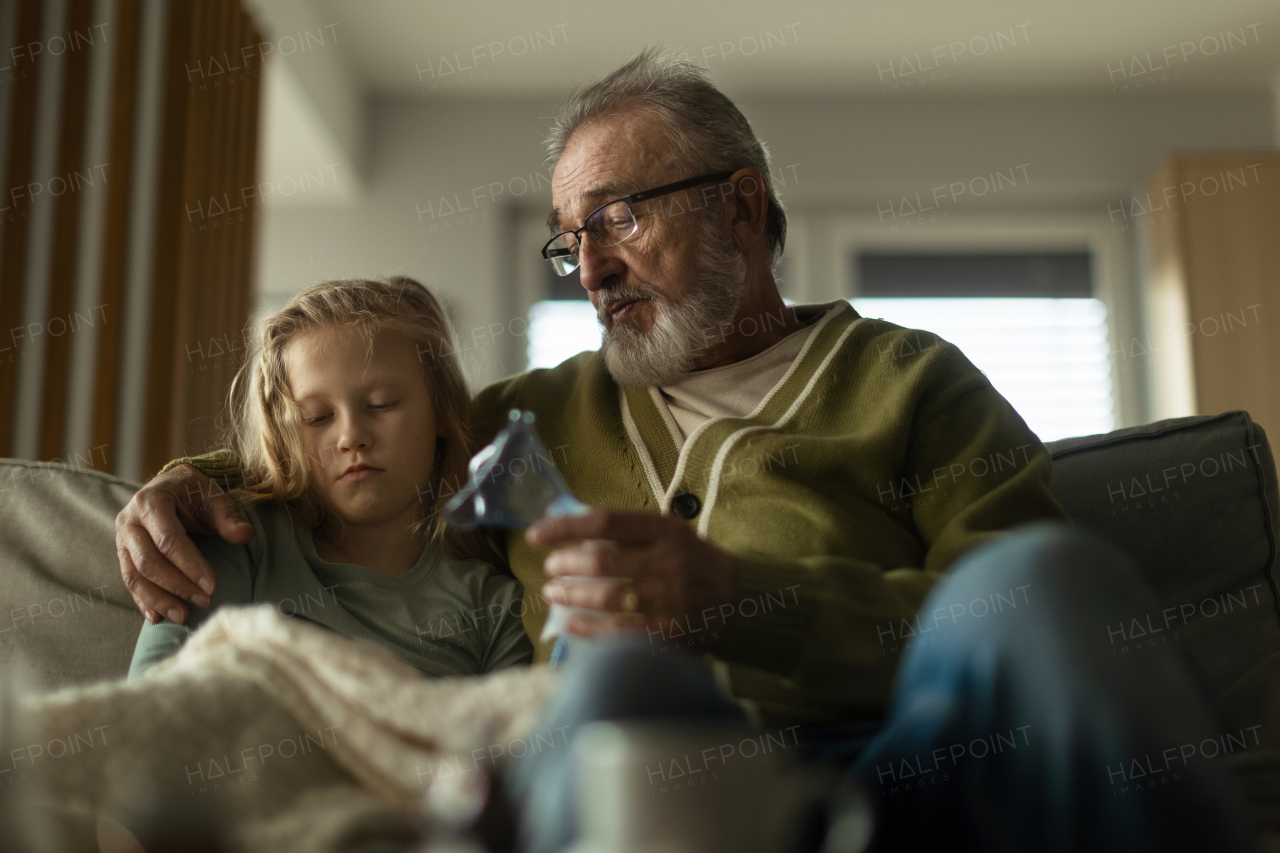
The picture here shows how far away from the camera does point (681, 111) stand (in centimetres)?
174

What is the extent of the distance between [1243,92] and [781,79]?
207 cm

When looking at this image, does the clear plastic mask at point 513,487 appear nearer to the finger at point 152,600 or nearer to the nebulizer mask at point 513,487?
the nebulizer mask at point 513,487

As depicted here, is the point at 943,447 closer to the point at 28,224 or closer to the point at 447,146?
the point at 28,224

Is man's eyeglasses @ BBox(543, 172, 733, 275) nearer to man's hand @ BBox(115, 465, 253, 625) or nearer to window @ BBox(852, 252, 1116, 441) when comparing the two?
man's hand @ BBox(115, 465, 253, 625)

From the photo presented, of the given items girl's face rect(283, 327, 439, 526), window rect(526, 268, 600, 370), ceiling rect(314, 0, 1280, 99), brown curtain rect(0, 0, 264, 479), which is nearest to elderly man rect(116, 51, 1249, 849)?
girl's face rect(283, 327, 439, 526)

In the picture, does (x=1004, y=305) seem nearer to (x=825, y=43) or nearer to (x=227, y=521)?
(x=825, y=43)

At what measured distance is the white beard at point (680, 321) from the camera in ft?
5.22

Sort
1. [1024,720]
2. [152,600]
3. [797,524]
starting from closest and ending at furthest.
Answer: [1024,720]
[152,600]
[797,524]

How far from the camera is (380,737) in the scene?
0.75 meters

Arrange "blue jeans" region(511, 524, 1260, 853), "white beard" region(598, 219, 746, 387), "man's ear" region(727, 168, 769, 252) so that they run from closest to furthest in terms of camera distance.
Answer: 1. "blue jeans" region(511, 524, 1260, 853)
2. "white beard" region(598, 219, 746, 387)
3. "man's ear" region(727, 168, 769, 252)

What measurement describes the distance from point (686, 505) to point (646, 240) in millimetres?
513

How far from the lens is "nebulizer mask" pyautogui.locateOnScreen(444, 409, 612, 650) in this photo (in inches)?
39.3

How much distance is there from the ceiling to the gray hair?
2517 mm

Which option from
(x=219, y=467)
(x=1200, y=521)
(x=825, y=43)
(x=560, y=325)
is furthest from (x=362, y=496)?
(x=825, y=43)
